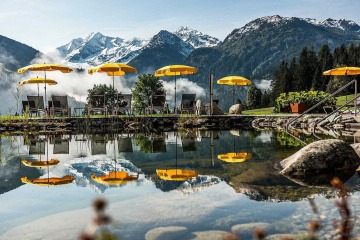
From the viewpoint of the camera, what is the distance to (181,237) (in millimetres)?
3994

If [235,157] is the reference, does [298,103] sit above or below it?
above

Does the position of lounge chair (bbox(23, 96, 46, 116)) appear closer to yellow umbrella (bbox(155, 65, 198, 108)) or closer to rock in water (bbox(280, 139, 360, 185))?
yellow umbrella (bbox(155, 65, 198, 108))

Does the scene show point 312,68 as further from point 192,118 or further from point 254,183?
point 254,183

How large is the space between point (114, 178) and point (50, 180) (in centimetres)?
110

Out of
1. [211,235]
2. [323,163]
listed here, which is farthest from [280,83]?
[211,235]

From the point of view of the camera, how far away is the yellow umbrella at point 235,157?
9120 mm

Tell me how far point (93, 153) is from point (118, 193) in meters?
5.04

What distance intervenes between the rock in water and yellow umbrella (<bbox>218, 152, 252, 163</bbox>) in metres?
1.62

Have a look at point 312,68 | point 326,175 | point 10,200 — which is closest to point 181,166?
point 326,175

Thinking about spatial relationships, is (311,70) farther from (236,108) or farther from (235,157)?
(235,157)

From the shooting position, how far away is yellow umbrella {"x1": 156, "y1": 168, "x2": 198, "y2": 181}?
7.16 meters

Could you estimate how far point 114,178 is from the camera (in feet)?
23.5

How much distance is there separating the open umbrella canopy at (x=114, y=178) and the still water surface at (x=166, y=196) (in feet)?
0.28

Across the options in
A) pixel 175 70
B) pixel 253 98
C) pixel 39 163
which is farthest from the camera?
pixel 253 98
